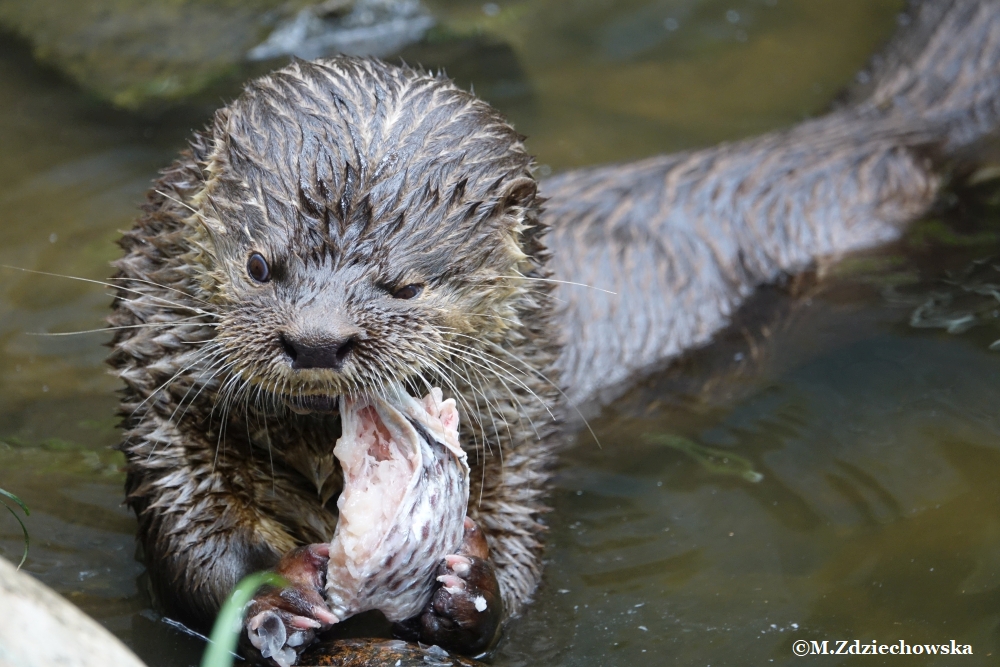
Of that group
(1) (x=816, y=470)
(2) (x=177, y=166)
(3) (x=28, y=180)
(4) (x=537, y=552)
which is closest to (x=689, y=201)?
(1) (x=816, y=470)

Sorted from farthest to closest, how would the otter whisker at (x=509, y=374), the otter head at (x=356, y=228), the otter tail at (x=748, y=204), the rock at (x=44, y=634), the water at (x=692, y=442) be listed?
1. the otter tail at (x=748, y=204)
2. the water at (x=692, y=442)
3. the otter whisker at (x=509, y=374)
4. the otter head at (x=356, y=228)
5. the rock at (x=44, y=634)

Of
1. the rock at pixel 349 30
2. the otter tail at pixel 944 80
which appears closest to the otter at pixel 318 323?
the otter tail at pixel 944 80

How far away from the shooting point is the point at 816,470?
378 centimetres

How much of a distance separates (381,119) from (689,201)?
1958 mm

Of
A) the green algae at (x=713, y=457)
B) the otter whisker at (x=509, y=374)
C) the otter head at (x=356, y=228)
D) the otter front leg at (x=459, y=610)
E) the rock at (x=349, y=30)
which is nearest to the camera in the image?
the otter head at (x=356, y=228)

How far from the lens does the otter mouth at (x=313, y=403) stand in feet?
8.44

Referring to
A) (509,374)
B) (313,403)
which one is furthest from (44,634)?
(509,374)

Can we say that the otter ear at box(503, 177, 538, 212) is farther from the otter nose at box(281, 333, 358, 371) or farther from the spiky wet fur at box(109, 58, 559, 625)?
the otter nose at box(281, 333, 358, 371)

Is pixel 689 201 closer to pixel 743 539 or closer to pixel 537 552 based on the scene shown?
pixel 743 539

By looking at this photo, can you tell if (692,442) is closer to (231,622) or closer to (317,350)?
(317,350)

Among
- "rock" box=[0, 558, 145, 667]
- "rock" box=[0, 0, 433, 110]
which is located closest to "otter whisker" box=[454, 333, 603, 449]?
"rock" box=[0, 558, 145, 667]

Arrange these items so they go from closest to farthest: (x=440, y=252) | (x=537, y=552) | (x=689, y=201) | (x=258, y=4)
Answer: (x=440, y=252) < (x=537, y=552) < (x=689, y=201) < (x=258, y=4)

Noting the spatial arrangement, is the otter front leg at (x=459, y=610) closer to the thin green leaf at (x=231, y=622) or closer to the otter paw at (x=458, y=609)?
the otter paw at (x=458, y=609)

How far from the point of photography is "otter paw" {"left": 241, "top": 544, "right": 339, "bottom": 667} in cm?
256
